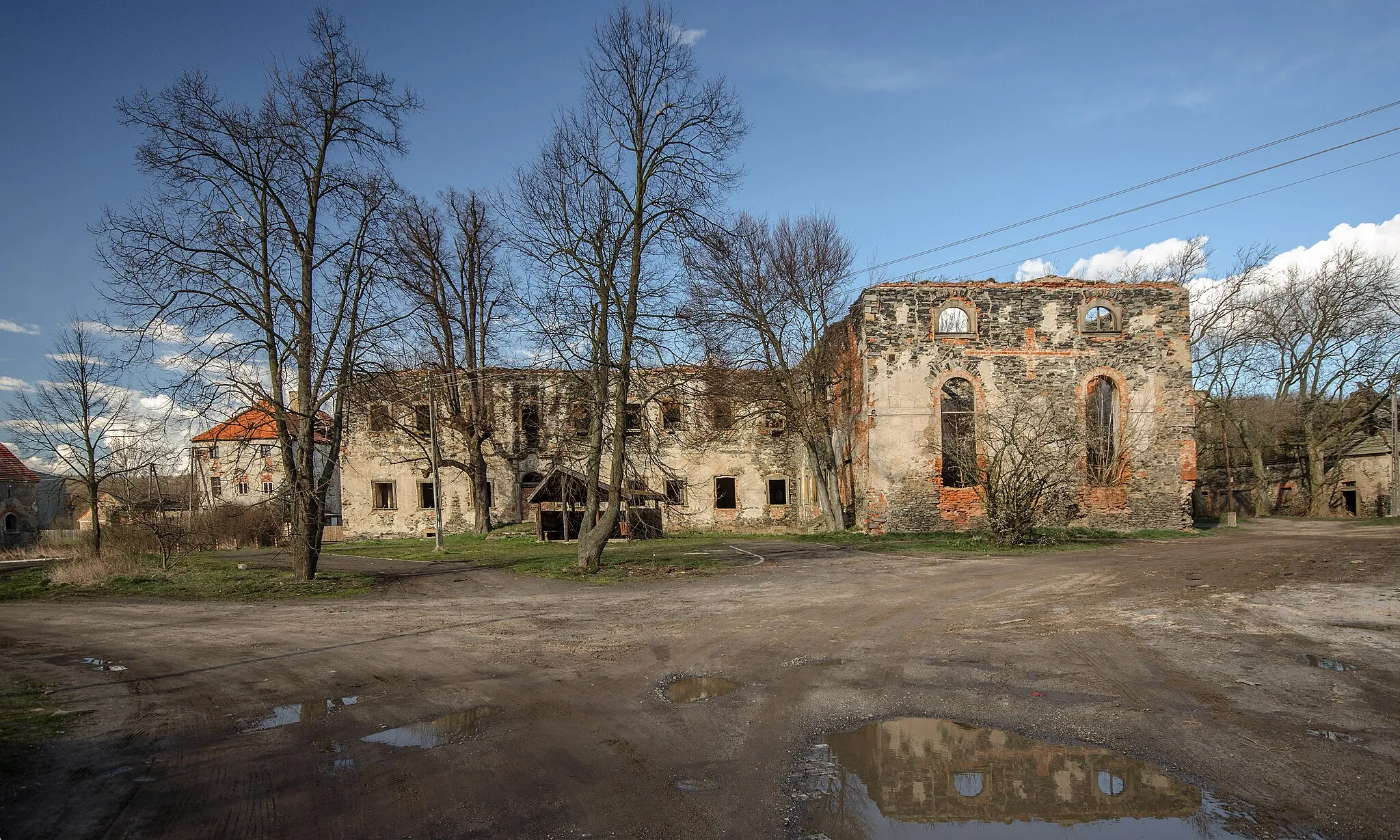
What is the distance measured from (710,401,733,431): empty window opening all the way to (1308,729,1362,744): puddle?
91.4 feet

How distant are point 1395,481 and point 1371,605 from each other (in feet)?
98.2

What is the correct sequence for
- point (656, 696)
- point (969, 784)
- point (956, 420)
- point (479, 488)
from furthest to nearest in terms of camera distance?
→ point (479, 488), point (956, 420), point (656, 696), point (969, 784)

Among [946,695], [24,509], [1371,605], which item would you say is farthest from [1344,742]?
[24,509]

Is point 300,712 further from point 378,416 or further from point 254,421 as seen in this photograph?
point 378,416

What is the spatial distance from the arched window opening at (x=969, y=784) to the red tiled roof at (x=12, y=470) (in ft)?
186

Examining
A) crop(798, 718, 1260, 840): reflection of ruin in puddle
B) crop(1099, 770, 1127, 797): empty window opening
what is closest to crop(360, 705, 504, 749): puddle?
crop(798, 718, 1260, 840): reflection of ruin in puddle

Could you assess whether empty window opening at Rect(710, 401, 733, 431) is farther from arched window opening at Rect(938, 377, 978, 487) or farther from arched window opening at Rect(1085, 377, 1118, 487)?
arched window opening at Rect(1085, 377, 1118, 487)

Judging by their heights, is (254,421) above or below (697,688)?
above

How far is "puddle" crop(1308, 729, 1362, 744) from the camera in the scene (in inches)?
218

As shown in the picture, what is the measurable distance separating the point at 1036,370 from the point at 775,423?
10.5 metres

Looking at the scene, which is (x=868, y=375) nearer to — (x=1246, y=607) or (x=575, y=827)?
(x=1246, y=607)

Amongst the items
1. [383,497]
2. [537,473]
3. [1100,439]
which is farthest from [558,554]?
[1100,439]

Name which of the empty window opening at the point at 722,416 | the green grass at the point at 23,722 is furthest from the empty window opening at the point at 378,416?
the empty window opening at the point at 722,416

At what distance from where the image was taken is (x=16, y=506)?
147ft
